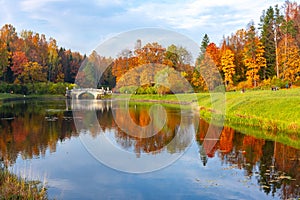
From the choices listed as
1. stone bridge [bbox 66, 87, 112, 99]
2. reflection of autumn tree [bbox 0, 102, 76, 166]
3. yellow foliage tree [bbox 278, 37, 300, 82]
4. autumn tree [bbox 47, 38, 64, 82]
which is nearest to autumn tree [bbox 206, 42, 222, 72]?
yellow foliage tree [bbox 278, 37, 300, 82]

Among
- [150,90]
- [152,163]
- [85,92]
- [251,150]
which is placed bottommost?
[152,163]

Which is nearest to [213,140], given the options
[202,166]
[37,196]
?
[202,166]

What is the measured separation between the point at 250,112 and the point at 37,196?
2251cm

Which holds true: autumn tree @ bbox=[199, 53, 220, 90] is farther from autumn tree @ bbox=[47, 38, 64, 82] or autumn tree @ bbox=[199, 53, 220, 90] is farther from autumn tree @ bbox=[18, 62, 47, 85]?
autumn tree @ bbox=[47, 38, 64, 82]

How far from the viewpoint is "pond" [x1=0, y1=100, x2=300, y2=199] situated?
12492 millimetres

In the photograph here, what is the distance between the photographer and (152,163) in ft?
54.8

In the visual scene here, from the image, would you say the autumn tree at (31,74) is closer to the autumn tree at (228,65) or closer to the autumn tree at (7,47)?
the autumn tree at (7,47)

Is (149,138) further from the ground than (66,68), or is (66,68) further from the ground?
(66,68)

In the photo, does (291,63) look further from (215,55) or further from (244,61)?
(215,55)

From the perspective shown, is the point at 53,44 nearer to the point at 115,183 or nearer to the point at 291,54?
the point at 291,54

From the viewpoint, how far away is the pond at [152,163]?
12.5 metres

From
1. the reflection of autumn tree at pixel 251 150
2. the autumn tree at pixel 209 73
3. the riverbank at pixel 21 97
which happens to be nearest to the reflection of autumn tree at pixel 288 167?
the reflection of autumn tree at pixel 251 150

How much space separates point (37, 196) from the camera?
10.2 meters

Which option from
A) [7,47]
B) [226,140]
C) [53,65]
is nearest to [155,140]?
[226,140]
